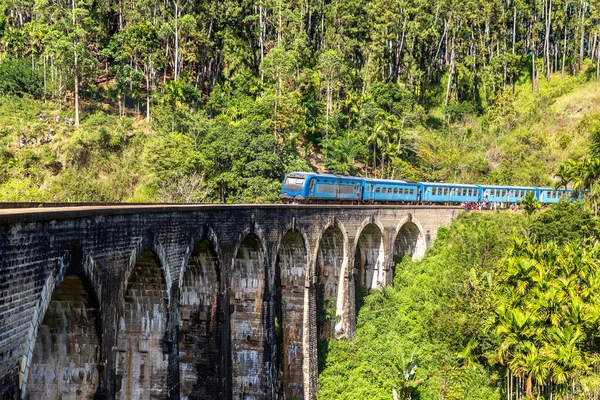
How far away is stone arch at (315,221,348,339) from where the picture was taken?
104 ft

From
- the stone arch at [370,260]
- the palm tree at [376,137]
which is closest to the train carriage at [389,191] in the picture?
the stone arch at [370,260]

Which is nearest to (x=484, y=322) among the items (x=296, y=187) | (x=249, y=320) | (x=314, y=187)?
(x=249, y=320)

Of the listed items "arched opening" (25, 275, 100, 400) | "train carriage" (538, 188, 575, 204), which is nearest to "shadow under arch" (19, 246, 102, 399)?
"arched opening" (25, 275, 100, 400)

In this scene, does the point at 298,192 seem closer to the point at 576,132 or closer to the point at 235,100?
the point at 235,100

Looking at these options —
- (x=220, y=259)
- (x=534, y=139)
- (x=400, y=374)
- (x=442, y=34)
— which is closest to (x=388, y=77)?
(x=442, y=34)

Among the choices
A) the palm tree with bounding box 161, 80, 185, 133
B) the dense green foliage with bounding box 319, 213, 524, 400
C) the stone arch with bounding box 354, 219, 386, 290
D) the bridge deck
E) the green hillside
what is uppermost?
the palm tree with bounding box 161, 80, 185, 133

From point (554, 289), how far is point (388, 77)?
45.9 m

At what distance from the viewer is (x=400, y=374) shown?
2725cm

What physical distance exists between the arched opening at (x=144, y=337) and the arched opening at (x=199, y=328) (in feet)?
11.1

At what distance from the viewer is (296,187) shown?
33219 millimetres

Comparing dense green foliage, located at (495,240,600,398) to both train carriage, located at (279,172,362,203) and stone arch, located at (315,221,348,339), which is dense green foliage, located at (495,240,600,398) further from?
train carriage, located at (279,172,362,203)

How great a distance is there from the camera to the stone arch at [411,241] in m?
40.3

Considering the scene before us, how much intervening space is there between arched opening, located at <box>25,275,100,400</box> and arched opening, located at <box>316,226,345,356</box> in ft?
64.9

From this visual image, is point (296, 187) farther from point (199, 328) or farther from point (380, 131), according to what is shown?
point (380, 131)
